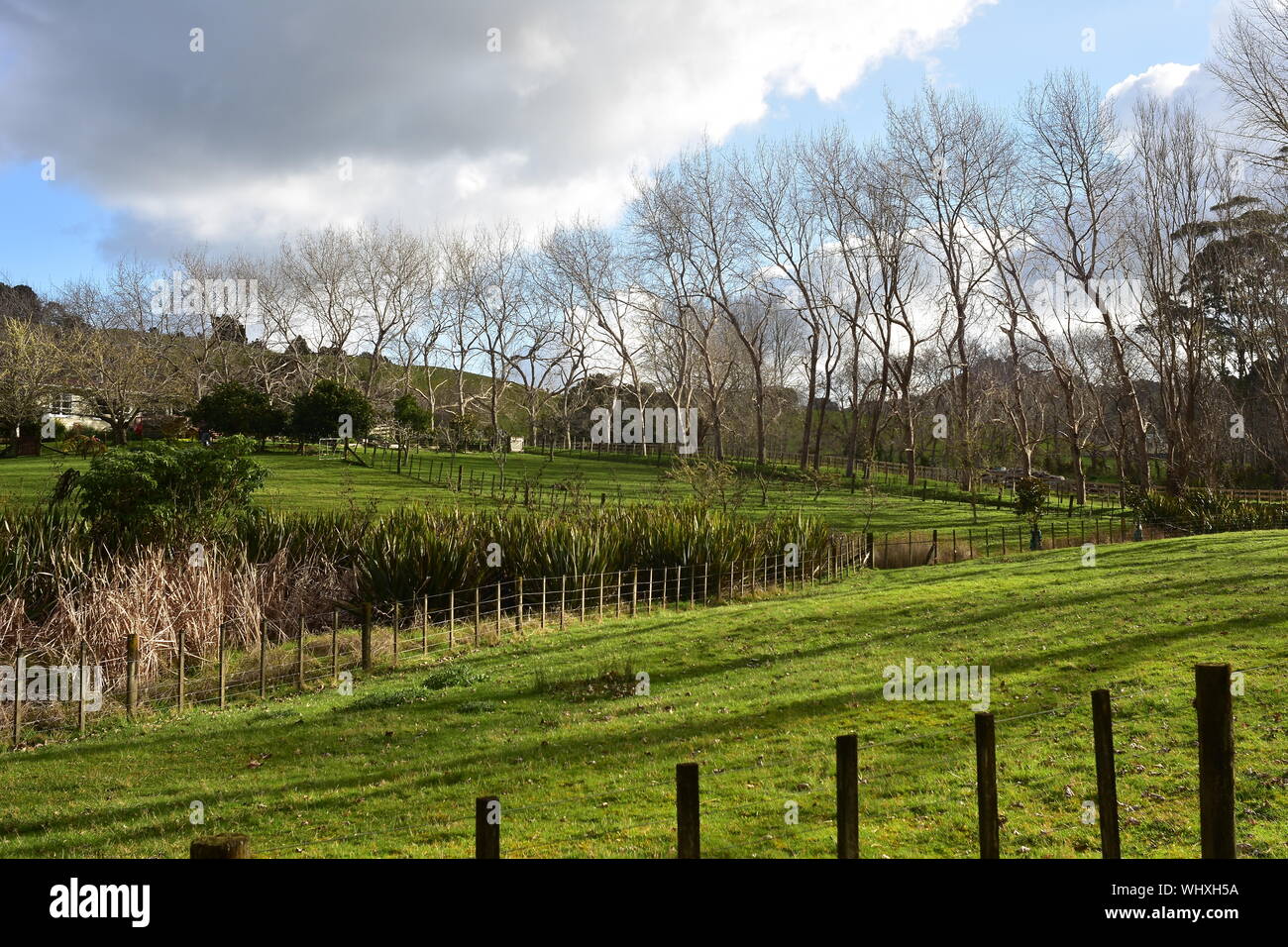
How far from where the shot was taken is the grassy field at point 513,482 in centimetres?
2848

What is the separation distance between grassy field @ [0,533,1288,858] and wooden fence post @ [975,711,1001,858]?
210 centimetres

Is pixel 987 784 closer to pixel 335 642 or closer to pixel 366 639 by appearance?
pixel 335 642

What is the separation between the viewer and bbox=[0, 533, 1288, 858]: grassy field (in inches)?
238

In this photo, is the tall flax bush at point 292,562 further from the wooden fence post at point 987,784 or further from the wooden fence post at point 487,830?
the wooden fence post at point 987,784

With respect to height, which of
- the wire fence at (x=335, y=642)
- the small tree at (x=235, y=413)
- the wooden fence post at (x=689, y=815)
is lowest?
the wire fence at (x=335, y=642)

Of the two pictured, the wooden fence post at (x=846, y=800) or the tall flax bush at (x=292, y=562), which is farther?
the tall flax bush at (x=292, y=562)

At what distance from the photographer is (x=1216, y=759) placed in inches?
114

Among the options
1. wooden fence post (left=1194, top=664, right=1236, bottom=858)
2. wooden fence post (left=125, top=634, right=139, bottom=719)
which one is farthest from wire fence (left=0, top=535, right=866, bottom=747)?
wooden fence post (left=1194, top=664, right=1236, bottom=858)

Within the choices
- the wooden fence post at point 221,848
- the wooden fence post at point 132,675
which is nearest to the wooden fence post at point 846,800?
the wooden fence post at point 221,848

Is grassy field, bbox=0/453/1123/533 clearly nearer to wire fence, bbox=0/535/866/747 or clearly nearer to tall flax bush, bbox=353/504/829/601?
tall flax bush, bbox=353/504/829/601

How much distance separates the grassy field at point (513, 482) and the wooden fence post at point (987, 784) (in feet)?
72.4

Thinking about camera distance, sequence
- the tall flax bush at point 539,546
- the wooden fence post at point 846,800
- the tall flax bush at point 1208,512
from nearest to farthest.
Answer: the wooden fence post at point 846,800, the tall flax bush at point 539,546, the tall flax bush at point 1208,512

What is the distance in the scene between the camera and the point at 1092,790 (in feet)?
21.2

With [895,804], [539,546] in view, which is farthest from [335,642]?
[895,804]
